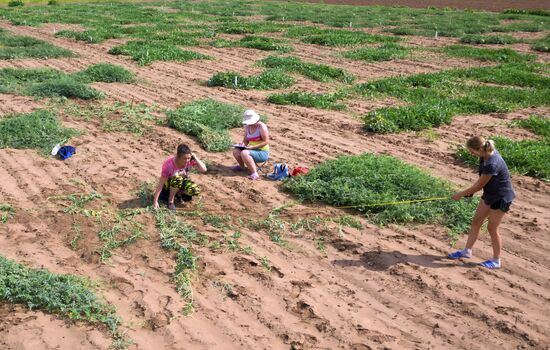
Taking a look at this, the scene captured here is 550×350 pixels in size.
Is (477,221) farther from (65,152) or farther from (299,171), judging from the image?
(65,152)

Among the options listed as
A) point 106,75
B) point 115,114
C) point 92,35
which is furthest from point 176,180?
point 92,35

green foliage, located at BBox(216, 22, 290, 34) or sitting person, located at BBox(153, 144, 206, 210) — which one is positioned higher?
green foliage, located at BBox(216, 22, 290, 34)

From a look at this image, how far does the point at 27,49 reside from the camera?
1652 centimetres

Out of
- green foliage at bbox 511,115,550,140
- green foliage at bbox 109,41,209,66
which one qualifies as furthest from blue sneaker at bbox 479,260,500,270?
green foliage at bbox 109,41,209,66

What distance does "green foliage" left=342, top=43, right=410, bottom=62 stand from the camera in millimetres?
16562

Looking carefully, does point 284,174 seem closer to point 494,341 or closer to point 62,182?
point 62,182

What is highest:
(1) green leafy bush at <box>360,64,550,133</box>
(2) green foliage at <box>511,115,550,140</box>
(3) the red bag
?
(1) green leafy bush at <box>360,64,550,133</box>

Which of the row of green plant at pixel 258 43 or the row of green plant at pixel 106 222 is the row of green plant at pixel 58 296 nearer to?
the row of green plant at pixel 106 222

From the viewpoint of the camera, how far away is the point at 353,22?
2664cm

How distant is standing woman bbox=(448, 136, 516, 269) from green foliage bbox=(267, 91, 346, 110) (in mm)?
5913

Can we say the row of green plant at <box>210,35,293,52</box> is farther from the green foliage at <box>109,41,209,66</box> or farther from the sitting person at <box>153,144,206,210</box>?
the sitting person at <box>153,144,206,210</box>

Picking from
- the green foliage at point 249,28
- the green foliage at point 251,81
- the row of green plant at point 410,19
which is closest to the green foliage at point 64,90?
the green foliage at point 251,81

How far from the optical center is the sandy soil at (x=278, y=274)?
4.44 meters

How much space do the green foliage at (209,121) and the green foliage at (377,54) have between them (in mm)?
7125
